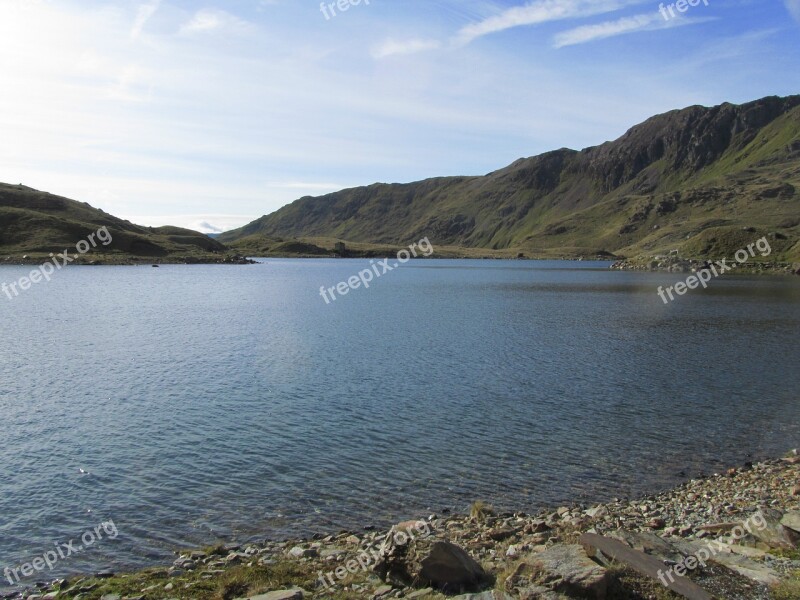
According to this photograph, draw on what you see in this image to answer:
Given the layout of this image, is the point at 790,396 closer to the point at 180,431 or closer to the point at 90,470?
the point at 180,431

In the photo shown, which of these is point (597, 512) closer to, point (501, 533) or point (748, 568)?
point (501, 533)

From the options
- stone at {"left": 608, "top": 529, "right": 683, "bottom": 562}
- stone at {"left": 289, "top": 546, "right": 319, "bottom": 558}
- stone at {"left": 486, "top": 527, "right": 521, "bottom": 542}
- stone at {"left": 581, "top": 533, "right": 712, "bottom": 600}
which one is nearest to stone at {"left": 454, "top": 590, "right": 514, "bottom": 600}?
stone at {"left": 581, "top": 533, "right": 712, "bottom": 600}

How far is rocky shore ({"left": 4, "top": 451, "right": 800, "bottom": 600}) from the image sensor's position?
13969 millimetres

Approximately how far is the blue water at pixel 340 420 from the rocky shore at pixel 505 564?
194 cm

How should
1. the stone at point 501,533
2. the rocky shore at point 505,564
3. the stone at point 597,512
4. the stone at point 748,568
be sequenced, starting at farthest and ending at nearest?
the stone at point 597,512 < the stone at point 501,533 < the stone at point 748,568 < the rocky shore at point 505,564

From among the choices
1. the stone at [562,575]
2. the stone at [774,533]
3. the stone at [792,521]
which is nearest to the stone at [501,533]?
the stone at [562,575]

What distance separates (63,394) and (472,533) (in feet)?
99.0

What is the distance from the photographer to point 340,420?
110 feet

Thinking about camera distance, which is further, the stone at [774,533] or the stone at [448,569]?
the stone at [774,533]

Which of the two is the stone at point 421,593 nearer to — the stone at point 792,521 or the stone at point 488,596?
the stone at point 488,596

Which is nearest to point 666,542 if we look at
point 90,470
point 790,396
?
point 90,470

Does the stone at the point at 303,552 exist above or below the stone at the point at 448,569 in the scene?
below

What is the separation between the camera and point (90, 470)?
2530cm

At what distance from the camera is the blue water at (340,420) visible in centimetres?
2205
